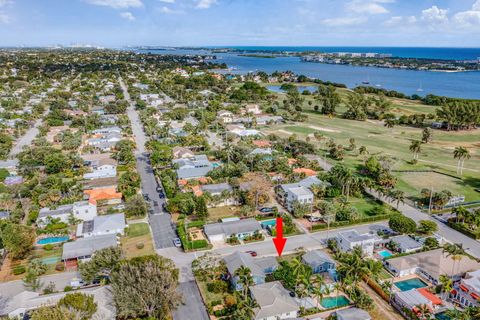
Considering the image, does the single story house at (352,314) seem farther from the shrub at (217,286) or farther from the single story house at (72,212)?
the single story house at (72,212)

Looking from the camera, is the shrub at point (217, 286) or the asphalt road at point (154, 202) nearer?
the shrub at point (217, 286)

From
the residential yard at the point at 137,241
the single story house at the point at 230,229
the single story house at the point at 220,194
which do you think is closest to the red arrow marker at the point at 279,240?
the single story house at the point at 230,229

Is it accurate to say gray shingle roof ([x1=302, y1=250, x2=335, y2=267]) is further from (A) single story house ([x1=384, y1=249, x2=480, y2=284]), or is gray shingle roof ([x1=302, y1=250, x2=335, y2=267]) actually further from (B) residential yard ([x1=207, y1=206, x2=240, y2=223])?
(B) residential yard ([x1=207, y1=206, x2=240, y2=223])

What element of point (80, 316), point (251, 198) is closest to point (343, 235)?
point (251, 198)

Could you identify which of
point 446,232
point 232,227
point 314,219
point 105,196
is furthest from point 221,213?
point 446,232

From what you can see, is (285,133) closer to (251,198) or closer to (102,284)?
(251,198)

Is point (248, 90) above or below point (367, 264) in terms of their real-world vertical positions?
above

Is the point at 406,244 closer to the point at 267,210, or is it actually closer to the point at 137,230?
the point at 267,210
